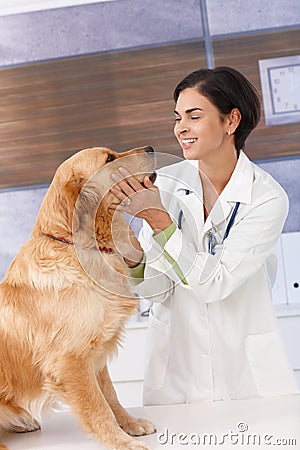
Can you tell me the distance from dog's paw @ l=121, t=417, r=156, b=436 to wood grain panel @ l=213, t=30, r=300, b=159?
218 cm

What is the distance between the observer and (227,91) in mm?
1693

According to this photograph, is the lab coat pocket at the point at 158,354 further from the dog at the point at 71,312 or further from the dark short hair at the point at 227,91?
the dark short hair at the point at 227,91

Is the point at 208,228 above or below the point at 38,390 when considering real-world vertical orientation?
above

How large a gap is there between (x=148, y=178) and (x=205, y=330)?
0.46 metres

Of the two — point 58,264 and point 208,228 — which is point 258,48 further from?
point 58,264

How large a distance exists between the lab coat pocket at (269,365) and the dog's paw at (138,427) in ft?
1.36

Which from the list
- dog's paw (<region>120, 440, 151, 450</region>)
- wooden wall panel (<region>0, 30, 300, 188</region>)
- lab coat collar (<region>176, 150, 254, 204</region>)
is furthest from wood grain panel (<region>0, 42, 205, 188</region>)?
dog's paw (<region>120, 440, 151, 450</region>)

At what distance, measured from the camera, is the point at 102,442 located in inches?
48.4

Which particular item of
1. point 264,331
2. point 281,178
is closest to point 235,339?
point 264,331

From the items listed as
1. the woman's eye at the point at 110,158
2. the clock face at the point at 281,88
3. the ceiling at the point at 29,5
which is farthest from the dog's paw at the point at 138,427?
the ceiling at the point at 29,5

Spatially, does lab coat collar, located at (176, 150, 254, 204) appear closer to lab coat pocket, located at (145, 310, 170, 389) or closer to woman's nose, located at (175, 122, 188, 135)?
woman's nose, located at (175, 122, 188, 135)

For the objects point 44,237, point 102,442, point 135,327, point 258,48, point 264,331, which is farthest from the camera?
point 258,48

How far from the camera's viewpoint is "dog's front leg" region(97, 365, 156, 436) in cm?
132

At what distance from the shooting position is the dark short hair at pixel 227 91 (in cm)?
167
